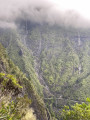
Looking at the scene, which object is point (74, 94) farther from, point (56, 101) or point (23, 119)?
point (23, 119)

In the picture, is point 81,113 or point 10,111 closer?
point 10,111

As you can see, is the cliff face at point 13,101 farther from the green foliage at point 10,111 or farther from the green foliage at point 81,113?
the green foliage at point 81,113

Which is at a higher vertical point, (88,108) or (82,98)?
(88,108)

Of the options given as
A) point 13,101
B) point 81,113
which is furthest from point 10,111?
point 81,113

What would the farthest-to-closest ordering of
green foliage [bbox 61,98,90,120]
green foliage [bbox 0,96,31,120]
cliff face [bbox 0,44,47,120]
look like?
green foliage [bbox 61,98,90,120]
cliff face [bbox 0,44,47,120]
green foliage [bbox 0,96,31,120]

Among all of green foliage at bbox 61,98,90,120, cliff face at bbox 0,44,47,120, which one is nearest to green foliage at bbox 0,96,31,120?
cliff face at bbox 0,44,47,120

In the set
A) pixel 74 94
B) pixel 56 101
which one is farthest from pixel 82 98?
pixel 56 101

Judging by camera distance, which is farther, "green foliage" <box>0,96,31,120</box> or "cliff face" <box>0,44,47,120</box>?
"cliff face" <box>0,44,47,120</box>

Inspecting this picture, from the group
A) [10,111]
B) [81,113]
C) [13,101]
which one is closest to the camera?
[10,111]

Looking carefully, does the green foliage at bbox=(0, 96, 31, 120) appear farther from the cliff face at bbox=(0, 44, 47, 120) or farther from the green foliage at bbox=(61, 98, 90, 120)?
the green foliage at bbox=(61, 98, 90, 120)

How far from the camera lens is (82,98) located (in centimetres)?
18100

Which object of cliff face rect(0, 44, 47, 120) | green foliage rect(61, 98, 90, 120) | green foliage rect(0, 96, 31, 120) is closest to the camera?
green foliage rect(0, 96, 31, 120)

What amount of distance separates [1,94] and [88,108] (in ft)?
36.6

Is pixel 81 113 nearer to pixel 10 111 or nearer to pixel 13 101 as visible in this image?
pixel 10 111
